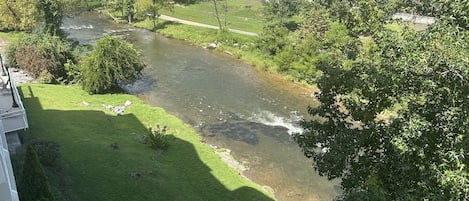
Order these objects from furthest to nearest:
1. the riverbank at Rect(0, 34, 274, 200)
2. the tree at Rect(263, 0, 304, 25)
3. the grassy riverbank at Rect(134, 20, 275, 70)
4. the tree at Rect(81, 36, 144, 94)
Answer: the tree at Rect(263, 0, 304, 25) < the grassy riverbank at Rect(134, 20, 275, 70) < the tree at Rect(81, 36, 144, 94) < the riverbank at Rect(0, 34, 274, 200)

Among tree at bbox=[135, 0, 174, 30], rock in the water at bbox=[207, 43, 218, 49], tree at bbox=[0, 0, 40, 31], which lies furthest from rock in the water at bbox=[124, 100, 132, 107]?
tree at bbox=[135, 0, 174, 30]

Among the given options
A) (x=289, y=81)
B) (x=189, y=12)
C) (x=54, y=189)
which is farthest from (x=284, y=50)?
(x=189, y=12)

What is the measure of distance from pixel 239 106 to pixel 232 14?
43204 millimetres

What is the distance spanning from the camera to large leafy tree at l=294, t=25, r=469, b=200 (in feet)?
32.4

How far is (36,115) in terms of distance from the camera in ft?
86.8

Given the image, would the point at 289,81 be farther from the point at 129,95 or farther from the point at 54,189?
the point at 54,189

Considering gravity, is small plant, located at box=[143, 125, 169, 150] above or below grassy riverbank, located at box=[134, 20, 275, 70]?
above

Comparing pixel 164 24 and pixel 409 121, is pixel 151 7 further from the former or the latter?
pixel 409 121

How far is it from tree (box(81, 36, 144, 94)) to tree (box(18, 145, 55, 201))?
795 inches

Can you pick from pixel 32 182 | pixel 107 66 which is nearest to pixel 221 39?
pixel 107 66

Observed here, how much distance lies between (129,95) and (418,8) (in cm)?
2644

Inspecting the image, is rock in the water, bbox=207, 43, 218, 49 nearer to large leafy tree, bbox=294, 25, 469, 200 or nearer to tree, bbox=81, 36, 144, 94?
tree, bbox=81, 36, 144, 94

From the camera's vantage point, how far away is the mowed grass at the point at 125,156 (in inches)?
779

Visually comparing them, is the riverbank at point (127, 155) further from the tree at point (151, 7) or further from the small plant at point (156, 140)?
the tree at point (151, 7)
